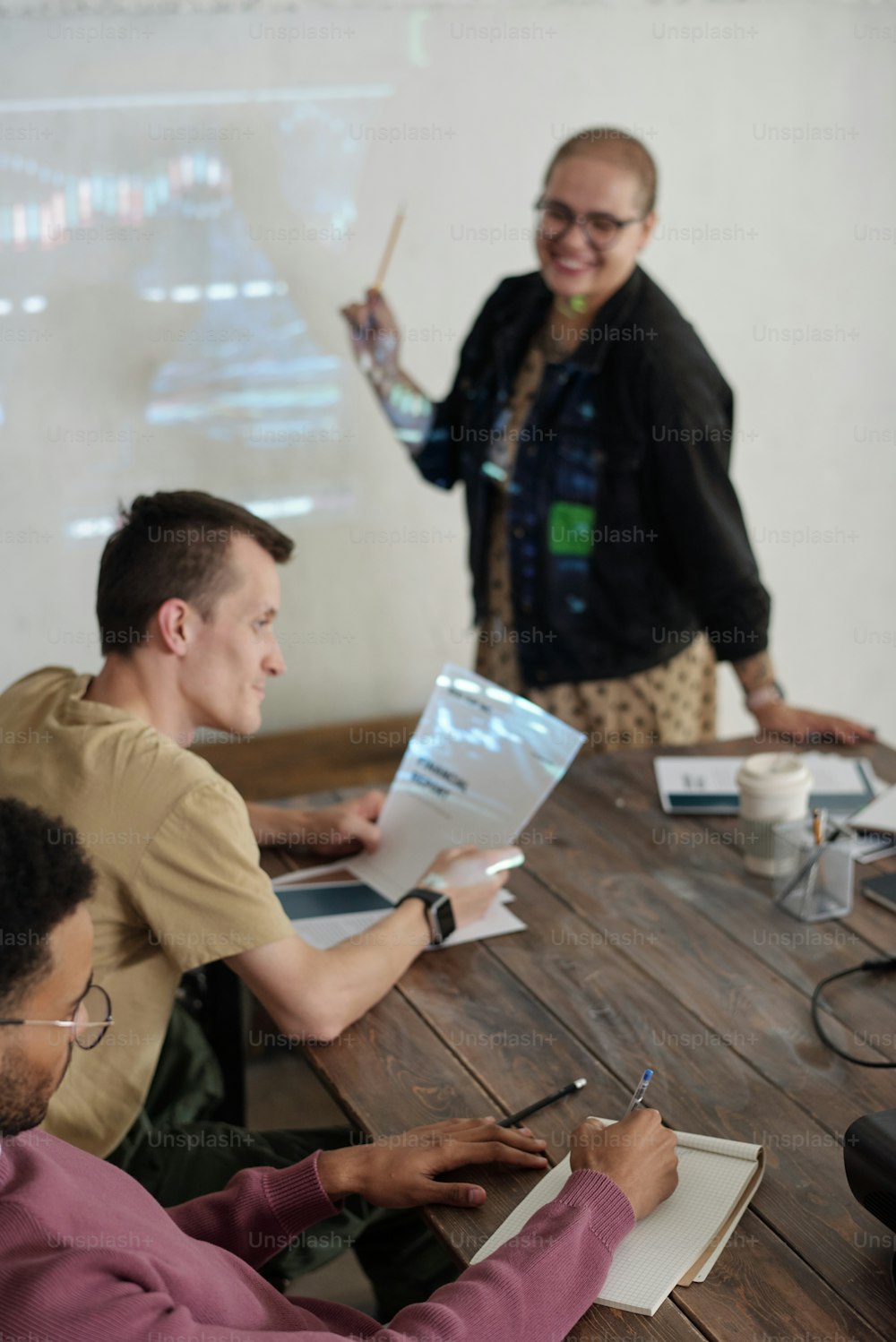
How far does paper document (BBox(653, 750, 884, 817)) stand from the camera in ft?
7.10

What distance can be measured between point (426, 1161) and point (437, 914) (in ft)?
1.51

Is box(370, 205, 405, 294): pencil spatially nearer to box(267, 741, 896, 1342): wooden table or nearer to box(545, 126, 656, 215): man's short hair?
box(545, 126, 656, 215): man's short hair

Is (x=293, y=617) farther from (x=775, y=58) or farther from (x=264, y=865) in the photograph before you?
(x=775, y=58)

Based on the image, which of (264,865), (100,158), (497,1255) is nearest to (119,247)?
(100,158)

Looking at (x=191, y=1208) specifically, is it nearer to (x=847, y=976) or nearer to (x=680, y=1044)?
(x=680, y=1044)

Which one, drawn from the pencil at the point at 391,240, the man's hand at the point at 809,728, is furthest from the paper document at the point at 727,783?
the pencil at the point at 391,240

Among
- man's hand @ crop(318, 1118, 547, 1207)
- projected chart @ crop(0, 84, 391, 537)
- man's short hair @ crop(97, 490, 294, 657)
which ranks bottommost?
man's hand @ crop(318, 1118, 547, 1207)

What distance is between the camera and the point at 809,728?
241 centimetres

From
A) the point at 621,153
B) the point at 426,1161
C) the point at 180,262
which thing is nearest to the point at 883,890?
the point at 426,1161

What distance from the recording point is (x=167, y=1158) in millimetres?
1783

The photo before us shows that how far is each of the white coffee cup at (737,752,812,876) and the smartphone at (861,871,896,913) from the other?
13 cm

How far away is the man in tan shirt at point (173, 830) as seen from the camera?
1.59 m

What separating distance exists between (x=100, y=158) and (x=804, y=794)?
81.5 inches

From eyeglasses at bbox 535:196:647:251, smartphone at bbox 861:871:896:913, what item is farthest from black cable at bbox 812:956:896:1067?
eyeglasses at bbox 535:196:647:251
